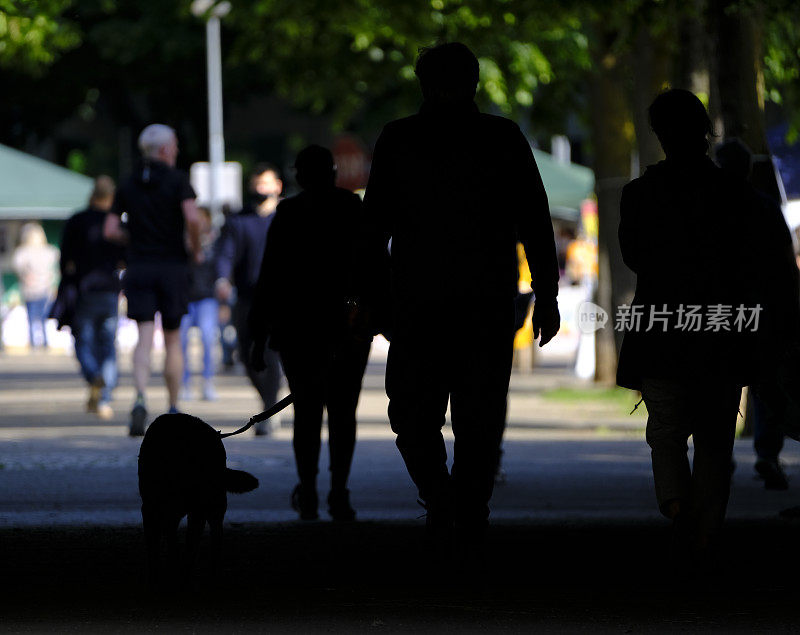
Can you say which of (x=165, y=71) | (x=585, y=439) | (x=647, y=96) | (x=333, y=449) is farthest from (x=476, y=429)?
(x=165, y=71)

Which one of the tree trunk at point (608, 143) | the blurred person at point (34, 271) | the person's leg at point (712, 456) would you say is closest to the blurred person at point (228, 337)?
the tree trunk at point (608, 143)

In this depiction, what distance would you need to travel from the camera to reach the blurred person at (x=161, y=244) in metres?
12.1

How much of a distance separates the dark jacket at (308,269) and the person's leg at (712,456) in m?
1.99

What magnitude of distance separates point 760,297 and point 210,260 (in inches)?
384

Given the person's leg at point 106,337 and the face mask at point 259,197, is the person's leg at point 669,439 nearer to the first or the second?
the face mask at point 259,197

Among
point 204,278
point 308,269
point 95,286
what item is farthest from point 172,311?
point 204,278

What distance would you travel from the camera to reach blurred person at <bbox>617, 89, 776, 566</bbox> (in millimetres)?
6949

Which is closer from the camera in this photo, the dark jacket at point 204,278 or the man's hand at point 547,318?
the man's hand at point 547,318

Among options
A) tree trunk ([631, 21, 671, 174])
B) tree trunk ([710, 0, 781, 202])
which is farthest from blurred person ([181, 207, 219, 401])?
tree trunk ([710, 0, 781, 202])

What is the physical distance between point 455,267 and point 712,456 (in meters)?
1.28

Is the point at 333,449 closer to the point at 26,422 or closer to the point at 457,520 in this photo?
the point at 457,520

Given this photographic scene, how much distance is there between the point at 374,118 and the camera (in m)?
40.9

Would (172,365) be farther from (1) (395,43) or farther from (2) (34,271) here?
(2) (34,271)

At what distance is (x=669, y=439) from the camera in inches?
278
